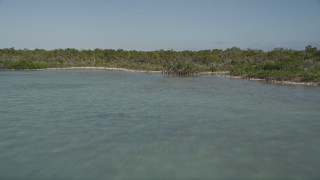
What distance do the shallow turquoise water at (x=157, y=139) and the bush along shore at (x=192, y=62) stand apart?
12.2 meters

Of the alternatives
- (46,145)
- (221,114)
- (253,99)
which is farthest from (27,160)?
(253,99)

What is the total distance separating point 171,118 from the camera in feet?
37.6

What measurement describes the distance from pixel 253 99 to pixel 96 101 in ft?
22.5

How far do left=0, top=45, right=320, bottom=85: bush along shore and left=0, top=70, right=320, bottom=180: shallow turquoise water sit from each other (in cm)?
1221

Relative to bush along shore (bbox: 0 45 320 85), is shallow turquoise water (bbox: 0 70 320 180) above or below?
below

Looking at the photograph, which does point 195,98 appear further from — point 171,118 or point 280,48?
point 280,48

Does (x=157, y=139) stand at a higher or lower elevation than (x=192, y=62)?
lower

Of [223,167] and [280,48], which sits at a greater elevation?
[280,48]

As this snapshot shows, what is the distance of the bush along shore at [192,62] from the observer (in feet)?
90.0

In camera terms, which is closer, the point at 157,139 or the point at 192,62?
the point at 157,139

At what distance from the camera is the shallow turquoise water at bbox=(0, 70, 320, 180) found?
6562mm

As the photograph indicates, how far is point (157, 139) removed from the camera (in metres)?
8.71

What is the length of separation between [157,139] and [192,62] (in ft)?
129

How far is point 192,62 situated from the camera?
156ft
